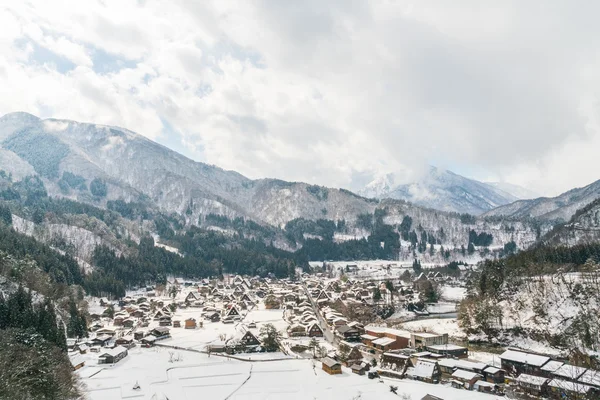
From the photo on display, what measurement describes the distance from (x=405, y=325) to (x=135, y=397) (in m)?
43.2

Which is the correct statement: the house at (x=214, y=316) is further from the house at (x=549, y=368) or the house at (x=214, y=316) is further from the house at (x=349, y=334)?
the house at (x=549, y=368)

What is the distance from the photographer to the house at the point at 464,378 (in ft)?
117

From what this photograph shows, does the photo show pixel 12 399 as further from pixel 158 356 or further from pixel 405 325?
pixel 405 325

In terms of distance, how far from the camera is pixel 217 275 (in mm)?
137625

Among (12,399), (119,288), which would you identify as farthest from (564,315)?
(119,288)

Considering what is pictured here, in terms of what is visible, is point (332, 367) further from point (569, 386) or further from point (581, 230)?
point (581, 230)

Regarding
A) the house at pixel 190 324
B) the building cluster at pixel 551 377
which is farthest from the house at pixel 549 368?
the house at pixel 190 324

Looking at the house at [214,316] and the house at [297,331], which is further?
A: the house at [214,316]

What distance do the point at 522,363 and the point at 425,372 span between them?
388 inches

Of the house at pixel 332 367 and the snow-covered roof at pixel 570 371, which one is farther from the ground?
the snow-covered roof at pixel 570 371

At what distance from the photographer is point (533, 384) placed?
113 feet

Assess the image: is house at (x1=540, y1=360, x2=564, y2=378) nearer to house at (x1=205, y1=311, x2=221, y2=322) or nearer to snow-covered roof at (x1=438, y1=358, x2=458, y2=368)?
snow-covered roof at (x1=438, y1=358, x2=458, y2=368)

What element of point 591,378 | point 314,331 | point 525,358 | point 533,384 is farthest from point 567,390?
point 314,331

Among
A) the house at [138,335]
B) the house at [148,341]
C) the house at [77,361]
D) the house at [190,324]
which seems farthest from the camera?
the house at [190,324]
